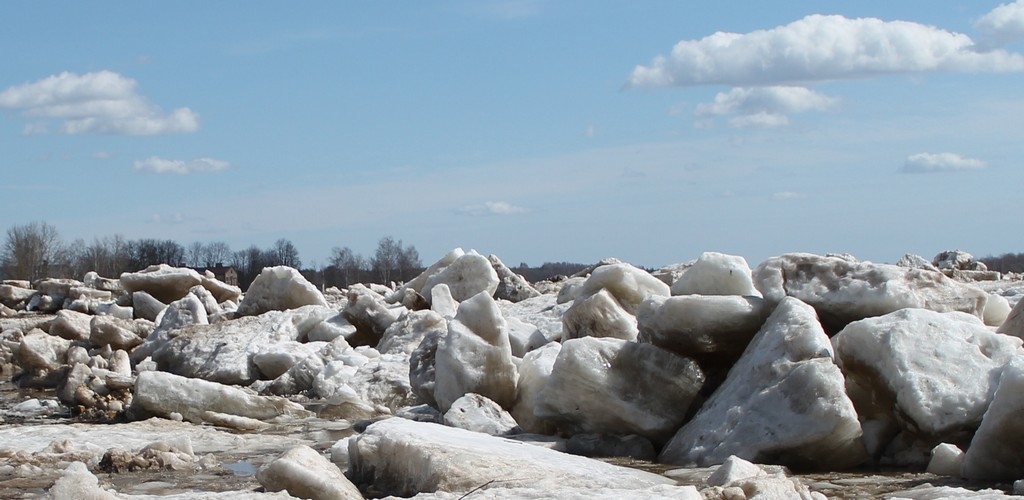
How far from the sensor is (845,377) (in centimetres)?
585

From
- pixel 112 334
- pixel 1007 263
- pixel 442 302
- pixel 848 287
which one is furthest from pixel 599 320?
pixel 1007 263

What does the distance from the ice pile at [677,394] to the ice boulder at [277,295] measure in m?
4.40

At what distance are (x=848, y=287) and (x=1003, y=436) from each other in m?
1.62

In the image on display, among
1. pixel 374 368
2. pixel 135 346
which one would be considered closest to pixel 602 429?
pixel 374 368

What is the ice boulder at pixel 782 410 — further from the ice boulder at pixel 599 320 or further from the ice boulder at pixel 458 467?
the ice boulder at pixel 599 320

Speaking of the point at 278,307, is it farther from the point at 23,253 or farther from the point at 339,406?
the point at 23,253

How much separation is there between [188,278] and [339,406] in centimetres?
1017

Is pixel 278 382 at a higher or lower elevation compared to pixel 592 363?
lower

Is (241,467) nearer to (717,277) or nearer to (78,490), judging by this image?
(78,490)

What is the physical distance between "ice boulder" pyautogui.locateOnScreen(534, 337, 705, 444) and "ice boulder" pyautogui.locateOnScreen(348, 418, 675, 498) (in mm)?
851

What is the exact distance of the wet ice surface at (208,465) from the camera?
4.96 meters

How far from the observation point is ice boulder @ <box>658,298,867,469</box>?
5270 mm

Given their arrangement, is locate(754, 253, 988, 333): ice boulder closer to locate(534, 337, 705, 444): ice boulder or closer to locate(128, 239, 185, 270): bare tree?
locate(534, 337, 705, 444): ice boulder

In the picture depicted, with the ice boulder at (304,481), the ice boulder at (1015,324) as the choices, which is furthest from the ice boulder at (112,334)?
the ice boulder at (1015,324)
